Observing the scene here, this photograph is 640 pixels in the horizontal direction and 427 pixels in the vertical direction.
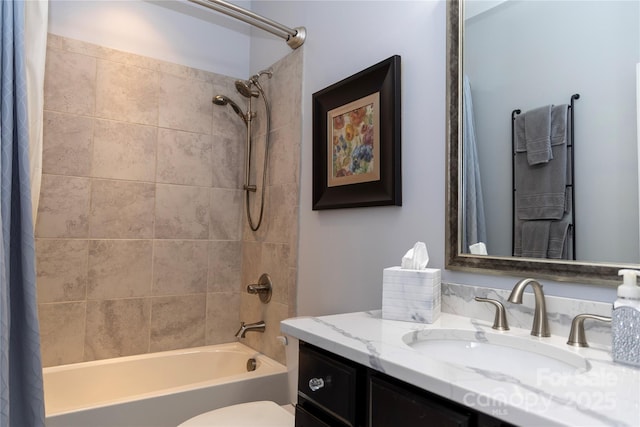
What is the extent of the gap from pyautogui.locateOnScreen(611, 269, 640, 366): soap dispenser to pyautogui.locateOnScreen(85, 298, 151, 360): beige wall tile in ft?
6.89

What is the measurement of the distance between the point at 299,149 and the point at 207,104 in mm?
769

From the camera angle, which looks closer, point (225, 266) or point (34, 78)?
point (34, 78)

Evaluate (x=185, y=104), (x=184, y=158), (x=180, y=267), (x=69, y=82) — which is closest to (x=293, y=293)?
(x=180, y=267)

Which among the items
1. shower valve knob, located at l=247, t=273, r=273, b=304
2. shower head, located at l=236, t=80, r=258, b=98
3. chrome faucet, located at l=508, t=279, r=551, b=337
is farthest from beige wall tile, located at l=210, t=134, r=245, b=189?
chrome faucet, located at l=508, t=279, r=551, b=337

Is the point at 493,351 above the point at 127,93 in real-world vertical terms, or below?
below

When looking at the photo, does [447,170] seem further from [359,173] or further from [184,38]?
[184,38]

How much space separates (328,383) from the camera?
3.02 feet

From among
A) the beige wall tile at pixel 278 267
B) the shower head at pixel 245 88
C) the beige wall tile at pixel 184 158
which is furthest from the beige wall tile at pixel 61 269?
the shower head at pixel 245 88

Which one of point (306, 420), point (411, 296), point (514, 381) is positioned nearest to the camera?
point (514, 381)

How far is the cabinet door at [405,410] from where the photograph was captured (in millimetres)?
653

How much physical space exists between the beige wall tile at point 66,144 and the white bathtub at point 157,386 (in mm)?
967

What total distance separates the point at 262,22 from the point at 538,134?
1.41 metres

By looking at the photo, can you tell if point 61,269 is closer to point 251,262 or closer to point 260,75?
point 251,262

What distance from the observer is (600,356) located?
807mm
